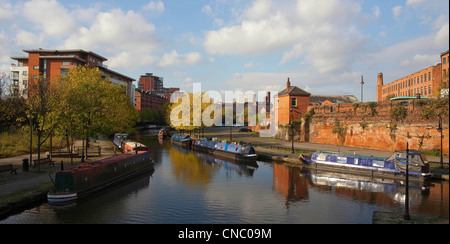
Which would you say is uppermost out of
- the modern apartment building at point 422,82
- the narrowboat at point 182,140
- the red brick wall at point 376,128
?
the modern apartment building at point 422,82

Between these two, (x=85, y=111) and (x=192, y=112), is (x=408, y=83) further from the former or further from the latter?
(x=85, y=111)

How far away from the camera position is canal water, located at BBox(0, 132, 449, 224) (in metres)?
13.4

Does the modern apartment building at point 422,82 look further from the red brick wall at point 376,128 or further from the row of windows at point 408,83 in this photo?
the red brick wall at point 376,128

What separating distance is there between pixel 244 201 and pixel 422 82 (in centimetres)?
5673

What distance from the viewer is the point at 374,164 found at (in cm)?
2278

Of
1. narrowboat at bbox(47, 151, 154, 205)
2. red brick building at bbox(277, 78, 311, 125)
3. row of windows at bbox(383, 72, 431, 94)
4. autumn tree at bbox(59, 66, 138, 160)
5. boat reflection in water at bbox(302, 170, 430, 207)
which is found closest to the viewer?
narrowboat at bbox(47, 151, 154, 205)

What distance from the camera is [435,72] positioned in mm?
52812

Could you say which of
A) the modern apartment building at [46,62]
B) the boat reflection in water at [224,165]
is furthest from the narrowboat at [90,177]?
the modern apartment building at [46,62]

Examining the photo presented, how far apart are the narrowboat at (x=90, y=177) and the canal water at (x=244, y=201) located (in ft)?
1.53

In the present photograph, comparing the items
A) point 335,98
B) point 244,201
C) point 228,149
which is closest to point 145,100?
point 335,98

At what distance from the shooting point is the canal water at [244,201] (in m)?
13.4

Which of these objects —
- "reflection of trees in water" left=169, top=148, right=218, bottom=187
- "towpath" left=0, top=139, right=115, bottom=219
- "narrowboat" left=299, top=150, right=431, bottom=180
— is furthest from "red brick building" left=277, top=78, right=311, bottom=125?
"towpath" left=0, top=139, right=115, bottom=219

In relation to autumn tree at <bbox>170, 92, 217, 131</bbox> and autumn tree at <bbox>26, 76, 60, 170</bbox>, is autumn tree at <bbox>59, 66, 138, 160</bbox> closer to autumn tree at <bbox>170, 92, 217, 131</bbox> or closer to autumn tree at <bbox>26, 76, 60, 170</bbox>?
autumn tree at <bbox>26, 76, 60, 170</bbox>

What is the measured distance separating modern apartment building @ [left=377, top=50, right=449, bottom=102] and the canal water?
30.7 m
